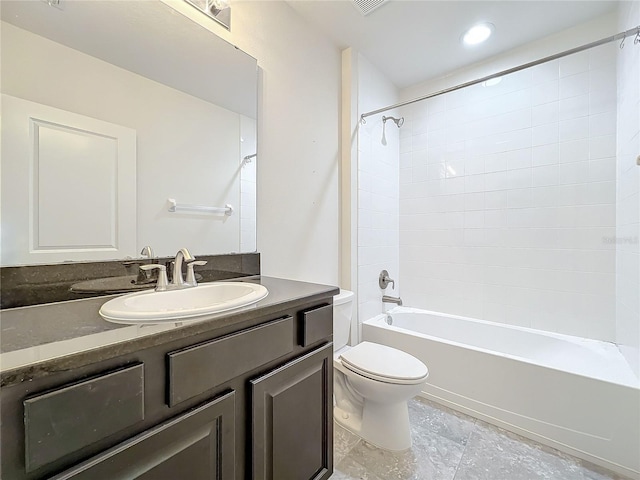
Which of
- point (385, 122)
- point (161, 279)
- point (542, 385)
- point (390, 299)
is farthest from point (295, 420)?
point (385, 122)

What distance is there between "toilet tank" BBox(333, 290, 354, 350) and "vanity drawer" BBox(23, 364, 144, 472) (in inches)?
47.0

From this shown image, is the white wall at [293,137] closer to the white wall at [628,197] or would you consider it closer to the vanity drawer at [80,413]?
the vanity drawer at [80,413]

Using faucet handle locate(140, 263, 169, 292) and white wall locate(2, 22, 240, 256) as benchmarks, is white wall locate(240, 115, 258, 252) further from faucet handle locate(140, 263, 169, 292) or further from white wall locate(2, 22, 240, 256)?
faucet handle locate(140, 263, 169, 292)

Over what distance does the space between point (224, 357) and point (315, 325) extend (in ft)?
1.24

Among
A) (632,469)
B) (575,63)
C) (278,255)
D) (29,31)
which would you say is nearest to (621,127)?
(575,63)

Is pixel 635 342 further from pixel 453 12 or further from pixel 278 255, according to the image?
pixel 453 12

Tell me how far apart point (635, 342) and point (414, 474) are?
4.26ft

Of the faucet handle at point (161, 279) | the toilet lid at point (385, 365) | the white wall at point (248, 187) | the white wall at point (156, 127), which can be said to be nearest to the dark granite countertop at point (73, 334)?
the faucet handle at point (161, 279)

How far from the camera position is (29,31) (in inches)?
34.6

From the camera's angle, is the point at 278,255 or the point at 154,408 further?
the point at 278,255

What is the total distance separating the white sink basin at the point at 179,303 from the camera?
27.5 inches

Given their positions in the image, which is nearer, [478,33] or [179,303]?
[179,303]

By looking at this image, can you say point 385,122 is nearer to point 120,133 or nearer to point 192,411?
point 120,133

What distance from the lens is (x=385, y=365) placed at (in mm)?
1453
